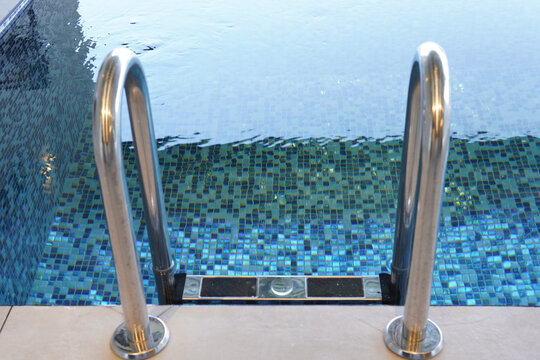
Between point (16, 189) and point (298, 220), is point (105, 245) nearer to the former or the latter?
point (16, 189)

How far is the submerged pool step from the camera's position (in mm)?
2055

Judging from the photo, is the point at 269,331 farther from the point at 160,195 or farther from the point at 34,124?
the point at 34,124

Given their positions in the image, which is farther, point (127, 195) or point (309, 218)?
point (309, 218)

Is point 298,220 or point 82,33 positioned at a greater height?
point 82,33

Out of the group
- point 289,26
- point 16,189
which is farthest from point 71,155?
point 289,26

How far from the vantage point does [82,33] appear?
4.79 meters

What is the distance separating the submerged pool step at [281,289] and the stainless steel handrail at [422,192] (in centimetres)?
26

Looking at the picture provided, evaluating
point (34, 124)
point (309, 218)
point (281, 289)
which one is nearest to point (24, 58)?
point (34, 124)

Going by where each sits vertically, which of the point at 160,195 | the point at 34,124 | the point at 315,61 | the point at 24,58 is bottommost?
the point at 160,195

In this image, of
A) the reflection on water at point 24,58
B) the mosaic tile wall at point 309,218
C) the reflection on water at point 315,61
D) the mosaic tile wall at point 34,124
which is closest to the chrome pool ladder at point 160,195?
the mosaic tile wall at point 309,218

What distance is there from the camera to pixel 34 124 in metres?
3.37

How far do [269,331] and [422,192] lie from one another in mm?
607

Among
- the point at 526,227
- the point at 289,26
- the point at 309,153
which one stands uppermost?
the point at 289,26

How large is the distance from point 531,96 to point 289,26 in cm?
195
